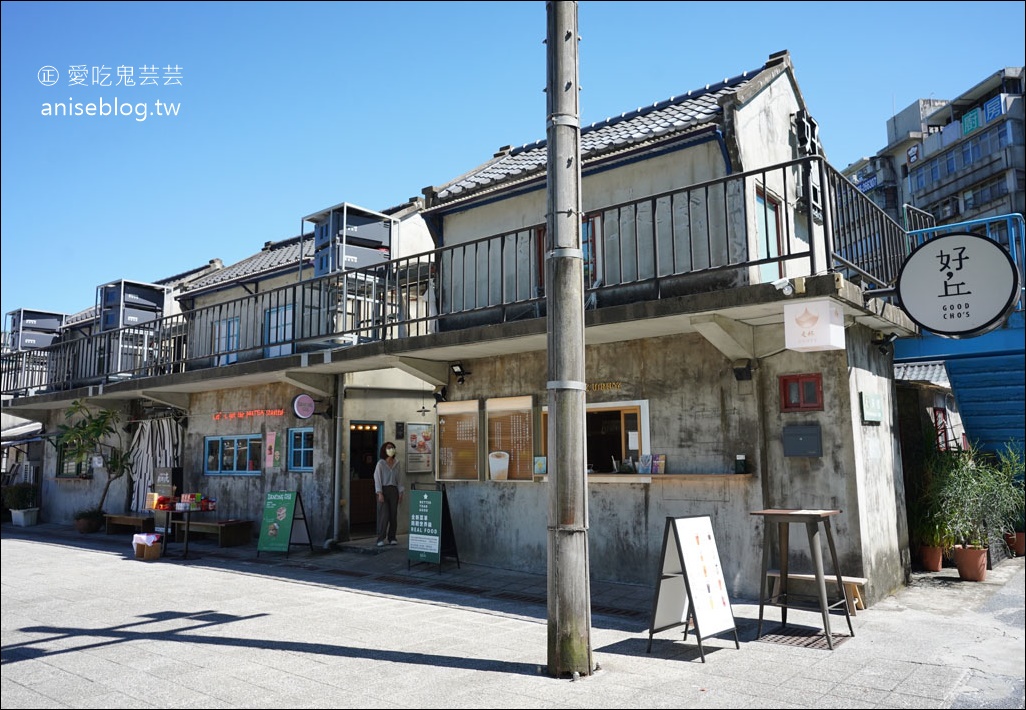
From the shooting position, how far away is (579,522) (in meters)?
5.70

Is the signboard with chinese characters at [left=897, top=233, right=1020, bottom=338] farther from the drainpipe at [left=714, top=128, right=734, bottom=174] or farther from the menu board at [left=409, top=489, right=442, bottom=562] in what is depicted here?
the menu board at [left=409, top=489, right=442, bottom=562]

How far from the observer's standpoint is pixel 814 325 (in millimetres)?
7320

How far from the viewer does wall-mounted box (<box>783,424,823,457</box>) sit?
8.31 m

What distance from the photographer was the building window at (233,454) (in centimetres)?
1570

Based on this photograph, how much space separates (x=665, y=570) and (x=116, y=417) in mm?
17004

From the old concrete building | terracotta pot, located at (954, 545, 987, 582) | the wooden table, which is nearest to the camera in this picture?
the wooden table

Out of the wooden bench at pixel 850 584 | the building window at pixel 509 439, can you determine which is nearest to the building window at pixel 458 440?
the building window at pixel 509 439

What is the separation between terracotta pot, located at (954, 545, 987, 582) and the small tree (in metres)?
18.1

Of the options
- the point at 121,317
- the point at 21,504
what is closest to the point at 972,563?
the point at 121,317

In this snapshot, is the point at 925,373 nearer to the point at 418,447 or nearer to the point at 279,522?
the point at 418,447

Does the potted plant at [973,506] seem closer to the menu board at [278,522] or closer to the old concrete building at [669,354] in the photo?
the old concrete building at [669,354]

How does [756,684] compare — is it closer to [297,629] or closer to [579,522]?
[579,522]

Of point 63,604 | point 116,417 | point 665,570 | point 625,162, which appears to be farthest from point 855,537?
point 116,417

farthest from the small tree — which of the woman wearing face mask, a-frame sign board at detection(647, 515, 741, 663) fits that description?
a-frame sign board at detection(647, 515, 741, 663)
